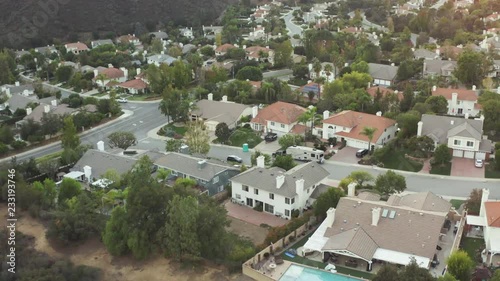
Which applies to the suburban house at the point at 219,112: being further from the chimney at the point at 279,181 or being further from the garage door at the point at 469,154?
the garage door at the point at 469,154

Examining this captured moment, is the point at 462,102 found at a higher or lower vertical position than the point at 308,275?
higher

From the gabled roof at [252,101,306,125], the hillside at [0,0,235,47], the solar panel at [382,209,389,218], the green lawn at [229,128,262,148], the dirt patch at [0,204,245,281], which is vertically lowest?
the green lawn at [229,128,262,148]

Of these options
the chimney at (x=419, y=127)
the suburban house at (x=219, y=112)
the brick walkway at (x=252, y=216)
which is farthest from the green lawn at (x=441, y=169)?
the suburban house at (x=219, y=112)

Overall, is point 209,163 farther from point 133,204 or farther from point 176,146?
point 133,204

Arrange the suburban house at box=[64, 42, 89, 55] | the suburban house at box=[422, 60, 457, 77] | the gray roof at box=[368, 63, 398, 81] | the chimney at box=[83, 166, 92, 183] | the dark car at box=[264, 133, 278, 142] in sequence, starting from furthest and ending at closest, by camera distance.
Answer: the suburban house at box=[64, 42, 89, 55] < the gray roof at box=[368, 63, 398, 81] < the suburban house at box=[422, 60, 457, 77] < the dark car at box=[264, 133, 278, 142] < the chimney at box=[83, 166, 92, 183]

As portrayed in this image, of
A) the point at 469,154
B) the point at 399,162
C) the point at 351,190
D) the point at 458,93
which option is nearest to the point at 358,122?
the point at 399,162

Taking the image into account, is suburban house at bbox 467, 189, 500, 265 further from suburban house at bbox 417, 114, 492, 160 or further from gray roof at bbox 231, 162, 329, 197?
suburban house at bbox 417, 114, 492, 160

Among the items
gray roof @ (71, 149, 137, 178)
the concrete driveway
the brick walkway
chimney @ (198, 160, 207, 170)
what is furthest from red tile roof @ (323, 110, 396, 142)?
gray roof @ (71, 149, 137, 178)

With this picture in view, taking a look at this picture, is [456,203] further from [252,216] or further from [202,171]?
[202,171]
